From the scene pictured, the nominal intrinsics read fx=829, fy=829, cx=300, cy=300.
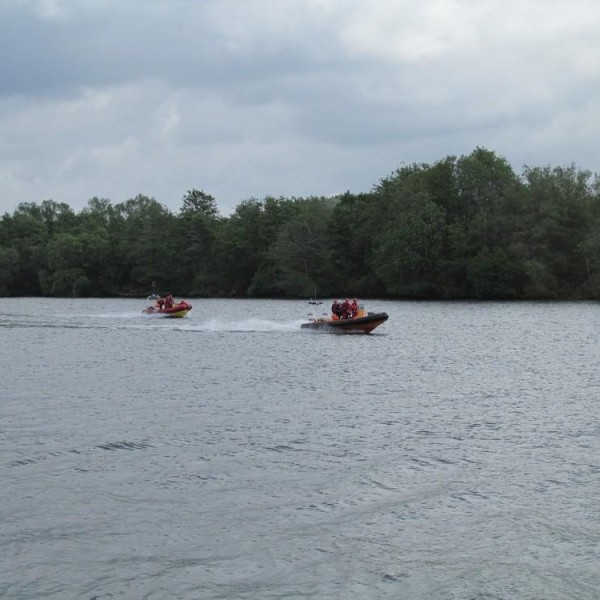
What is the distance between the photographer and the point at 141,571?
10398 millimetres

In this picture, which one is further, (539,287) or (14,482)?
(539,287)

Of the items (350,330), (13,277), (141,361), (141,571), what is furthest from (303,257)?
(141,571)

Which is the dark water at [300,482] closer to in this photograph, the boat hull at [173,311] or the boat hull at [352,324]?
the boat hull at [352,324]

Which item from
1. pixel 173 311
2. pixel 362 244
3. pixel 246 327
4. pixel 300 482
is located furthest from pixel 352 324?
pixel 362 244

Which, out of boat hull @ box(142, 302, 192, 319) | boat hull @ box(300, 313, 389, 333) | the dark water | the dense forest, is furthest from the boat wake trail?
the dense forest

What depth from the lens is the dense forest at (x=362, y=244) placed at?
90562 millimetres

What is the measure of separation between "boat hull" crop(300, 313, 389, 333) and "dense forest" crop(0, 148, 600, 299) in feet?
146

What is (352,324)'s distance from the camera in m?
46.5

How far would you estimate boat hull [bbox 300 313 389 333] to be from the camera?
150ft

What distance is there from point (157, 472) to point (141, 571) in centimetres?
482

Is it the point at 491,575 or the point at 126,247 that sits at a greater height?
the point at 126,247

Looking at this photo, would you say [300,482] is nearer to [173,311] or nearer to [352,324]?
[352,324]

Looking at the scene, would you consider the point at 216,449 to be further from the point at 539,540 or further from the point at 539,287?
the point at 539,287

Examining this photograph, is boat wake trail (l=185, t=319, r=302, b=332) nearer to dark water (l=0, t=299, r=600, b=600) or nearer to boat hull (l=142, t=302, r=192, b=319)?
boat hull (l=142, t=302, r=192, b=319)
